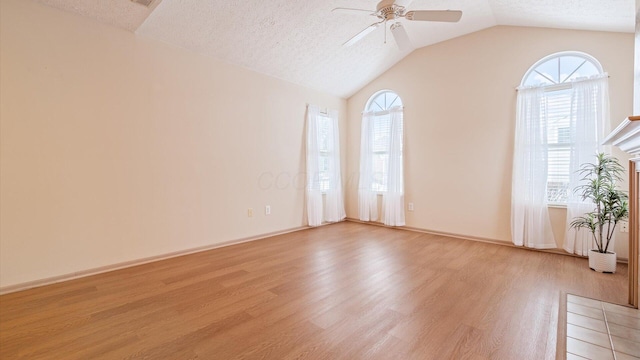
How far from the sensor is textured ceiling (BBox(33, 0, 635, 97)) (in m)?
2.79

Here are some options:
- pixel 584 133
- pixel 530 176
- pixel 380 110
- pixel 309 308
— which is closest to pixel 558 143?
pixel 584 133

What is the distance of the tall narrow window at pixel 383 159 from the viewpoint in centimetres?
486

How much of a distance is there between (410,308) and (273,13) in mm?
3298

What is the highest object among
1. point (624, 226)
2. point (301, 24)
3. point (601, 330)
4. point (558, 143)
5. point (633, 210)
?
point (301, 24)

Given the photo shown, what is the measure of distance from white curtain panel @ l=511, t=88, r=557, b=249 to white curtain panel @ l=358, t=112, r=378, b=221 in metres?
2.24

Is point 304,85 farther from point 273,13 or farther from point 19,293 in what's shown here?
point 19,293

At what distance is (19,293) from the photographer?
2.34 m

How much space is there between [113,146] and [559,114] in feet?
17.1

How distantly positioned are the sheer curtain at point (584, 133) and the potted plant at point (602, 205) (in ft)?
0.23

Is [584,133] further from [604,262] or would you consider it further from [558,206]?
[604,262]

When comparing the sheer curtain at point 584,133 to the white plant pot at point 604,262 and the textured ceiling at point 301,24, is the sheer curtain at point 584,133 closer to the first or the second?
the white plant pot at point 604,262

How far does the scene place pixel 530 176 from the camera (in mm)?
3576

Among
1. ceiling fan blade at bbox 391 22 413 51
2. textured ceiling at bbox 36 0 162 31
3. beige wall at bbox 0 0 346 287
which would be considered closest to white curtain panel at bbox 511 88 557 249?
ceiling fan blade at bbox 391 22 413 51

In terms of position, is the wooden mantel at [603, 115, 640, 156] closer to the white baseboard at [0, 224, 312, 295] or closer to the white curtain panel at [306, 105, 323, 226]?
the white curtain panel at [306, 105, 323, 226]
